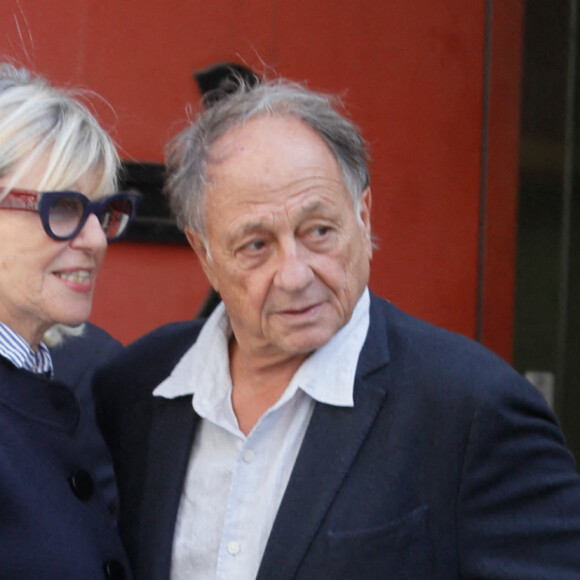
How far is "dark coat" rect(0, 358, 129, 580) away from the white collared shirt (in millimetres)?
157

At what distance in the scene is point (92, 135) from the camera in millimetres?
2002

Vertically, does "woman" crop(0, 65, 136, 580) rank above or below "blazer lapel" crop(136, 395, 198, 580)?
above

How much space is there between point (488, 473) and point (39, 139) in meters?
1.00

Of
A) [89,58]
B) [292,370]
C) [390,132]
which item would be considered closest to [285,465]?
[292,370]

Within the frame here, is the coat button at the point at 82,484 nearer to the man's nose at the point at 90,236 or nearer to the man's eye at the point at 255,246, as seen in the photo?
the man's nose at the point at 90,236

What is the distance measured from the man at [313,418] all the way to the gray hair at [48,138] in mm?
170

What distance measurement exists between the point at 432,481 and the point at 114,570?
1.98 feet

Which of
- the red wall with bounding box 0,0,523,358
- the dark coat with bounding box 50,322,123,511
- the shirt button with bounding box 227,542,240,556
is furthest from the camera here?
the red wall with bounding box 0,0,523,358

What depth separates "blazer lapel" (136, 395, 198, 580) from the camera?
1.92 m

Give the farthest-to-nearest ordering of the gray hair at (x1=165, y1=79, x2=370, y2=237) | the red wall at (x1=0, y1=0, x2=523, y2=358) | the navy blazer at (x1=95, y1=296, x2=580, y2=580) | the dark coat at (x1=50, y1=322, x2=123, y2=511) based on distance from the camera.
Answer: the red wall at (x1=0, y1=0, x2=523, y2=358), the dark coat at (x1=50, y1=322, x2=123, y2=511), the gray hair at (x1=165, y1=79, x2=370, y2=237), the navy blazer at (x1=95, y1=296, x2=580, y2=580)

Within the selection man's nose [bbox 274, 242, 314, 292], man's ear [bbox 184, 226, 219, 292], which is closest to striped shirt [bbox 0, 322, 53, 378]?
man's ear [bbox 184, 226, 219, 292]

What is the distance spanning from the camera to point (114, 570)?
6.12 feet

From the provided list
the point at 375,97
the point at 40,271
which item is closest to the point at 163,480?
the point at 40,271

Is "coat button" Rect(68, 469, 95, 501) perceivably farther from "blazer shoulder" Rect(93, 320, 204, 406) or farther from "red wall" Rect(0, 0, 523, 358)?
"red wall" Rect(0, 0, 523, 358)
